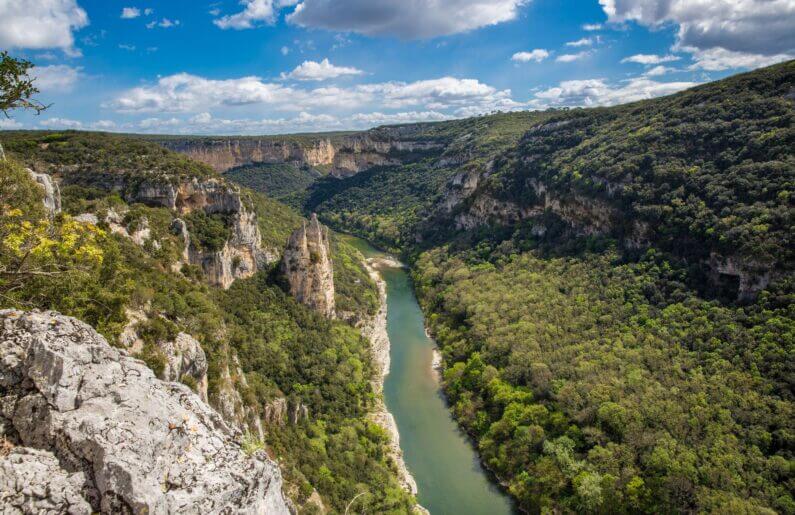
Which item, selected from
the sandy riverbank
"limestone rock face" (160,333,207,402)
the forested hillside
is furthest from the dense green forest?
the forested hillside

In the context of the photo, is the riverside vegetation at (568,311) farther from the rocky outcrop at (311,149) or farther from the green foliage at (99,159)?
the rocky outcrop at (311,149)

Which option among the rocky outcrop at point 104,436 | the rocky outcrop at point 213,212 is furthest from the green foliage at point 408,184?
the rocky outcrop at point 104,436

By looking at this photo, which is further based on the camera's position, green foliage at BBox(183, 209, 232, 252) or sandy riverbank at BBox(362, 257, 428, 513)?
green foliage at BBox(183, 209, 232, 252)

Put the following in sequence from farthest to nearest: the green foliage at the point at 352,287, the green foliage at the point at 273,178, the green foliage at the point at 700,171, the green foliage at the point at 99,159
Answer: the green foliage at the point at 273,178, the green foliage at the point at 352,287, the green foliage at the point at 700,171, the green foliage at the point at 99,159

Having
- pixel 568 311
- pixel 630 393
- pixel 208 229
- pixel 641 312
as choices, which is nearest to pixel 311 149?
pixel 208 229

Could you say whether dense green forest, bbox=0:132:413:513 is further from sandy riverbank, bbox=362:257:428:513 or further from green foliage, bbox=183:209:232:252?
sandy riverbank, bbox=362:257:428:513

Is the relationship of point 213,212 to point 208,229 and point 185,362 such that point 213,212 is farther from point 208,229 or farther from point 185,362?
point 185,362
